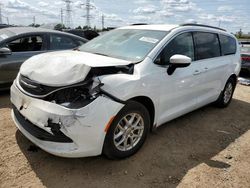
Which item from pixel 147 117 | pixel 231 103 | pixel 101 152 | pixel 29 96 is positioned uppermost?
pixel 29 96

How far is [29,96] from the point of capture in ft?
9.64

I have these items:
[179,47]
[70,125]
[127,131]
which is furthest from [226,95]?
[70,125]

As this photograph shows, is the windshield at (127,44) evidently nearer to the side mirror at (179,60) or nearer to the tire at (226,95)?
the side mirror at (179,60)

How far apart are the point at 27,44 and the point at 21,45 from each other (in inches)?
5.2

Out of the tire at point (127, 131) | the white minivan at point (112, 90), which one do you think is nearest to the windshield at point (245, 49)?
the white minivan at point (112, 90)

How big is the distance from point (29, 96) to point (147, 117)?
4.88 feet

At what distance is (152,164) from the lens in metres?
3.26

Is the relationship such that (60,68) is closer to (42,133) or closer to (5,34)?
(42,133)

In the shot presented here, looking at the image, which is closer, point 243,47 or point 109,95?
point 109,95

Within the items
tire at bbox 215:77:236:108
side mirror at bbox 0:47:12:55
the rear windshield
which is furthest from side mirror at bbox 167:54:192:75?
the rear windshield

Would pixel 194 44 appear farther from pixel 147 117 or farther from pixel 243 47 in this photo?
pixel 243 47

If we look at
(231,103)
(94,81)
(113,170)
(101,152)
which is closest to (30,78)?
(94,81)

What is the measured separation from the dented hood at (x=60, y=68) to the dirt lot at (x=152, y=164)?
1.01 m

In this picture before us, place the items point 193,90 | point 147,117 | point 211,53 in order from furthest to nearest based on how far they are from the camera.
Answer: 1. point 211,53
2. point 193,90
3. point 147,117
